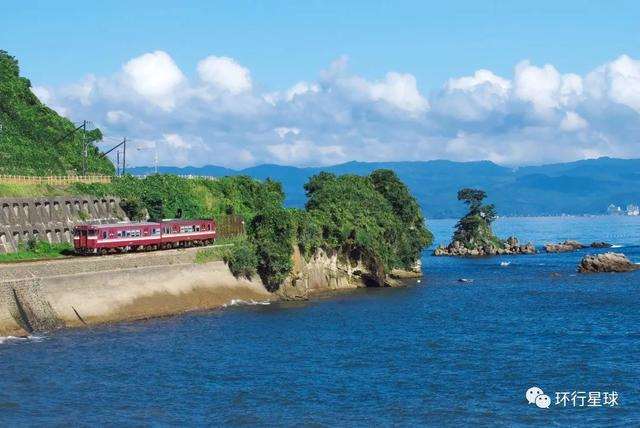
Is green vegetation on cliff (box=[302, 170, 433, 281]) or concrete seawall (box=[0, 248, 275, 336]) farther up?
green vegetation on cliff (box=[302, 170, 433, 281])

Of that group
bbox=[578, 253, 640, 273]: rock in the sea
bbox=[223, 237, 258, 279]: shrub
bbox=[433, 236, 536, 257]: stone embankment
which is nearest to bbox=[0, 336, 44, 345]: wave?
bbox=[223, 237, 258, 279]: shrub

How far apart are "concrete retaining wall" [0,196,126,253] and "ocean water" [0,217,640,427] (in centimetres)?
2066

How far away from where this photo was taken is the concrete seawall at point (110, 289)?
69500 millimetres

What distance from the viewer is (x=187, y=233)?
97.6 metres

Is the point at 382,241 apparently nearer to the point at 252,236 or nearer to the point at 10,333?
the point at 252,236

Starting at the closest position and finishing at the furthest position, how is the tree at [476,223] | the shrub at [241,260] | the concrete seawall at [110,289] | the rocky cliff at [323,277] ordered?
the concrete seawall at [110,289] < the shrub at [241,260] < the rocky cliff at [323,277] < the tree at [476,223]

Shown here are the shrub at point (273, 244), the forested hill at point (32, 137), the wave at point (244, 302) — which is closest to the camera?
the wave at point (244, 302)

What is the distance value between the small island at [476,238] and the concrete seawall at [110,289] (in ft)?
344

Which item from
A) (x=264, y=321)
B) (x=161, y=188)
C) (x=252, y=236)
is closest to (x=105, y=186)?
(x=161, y=188)

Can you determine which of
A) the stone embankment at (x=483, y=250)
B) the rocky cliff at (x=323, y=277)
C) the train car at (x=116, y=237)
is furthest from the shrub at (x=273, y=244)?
the stone embankment at (x=483, y=250)

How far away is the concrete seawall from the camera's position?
69500 mm

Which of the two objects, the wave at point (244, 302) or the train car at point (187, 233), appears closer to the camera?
the wave at point (244, 302)

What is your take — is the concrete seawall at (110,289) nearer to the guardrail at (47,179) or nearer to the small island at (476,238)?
the guardrail at (47,179)

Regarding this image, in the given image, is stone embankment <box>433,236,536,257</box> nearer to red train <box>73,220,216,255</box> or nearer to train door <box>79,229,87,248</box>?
red train <box>73,220,216,255</box>
